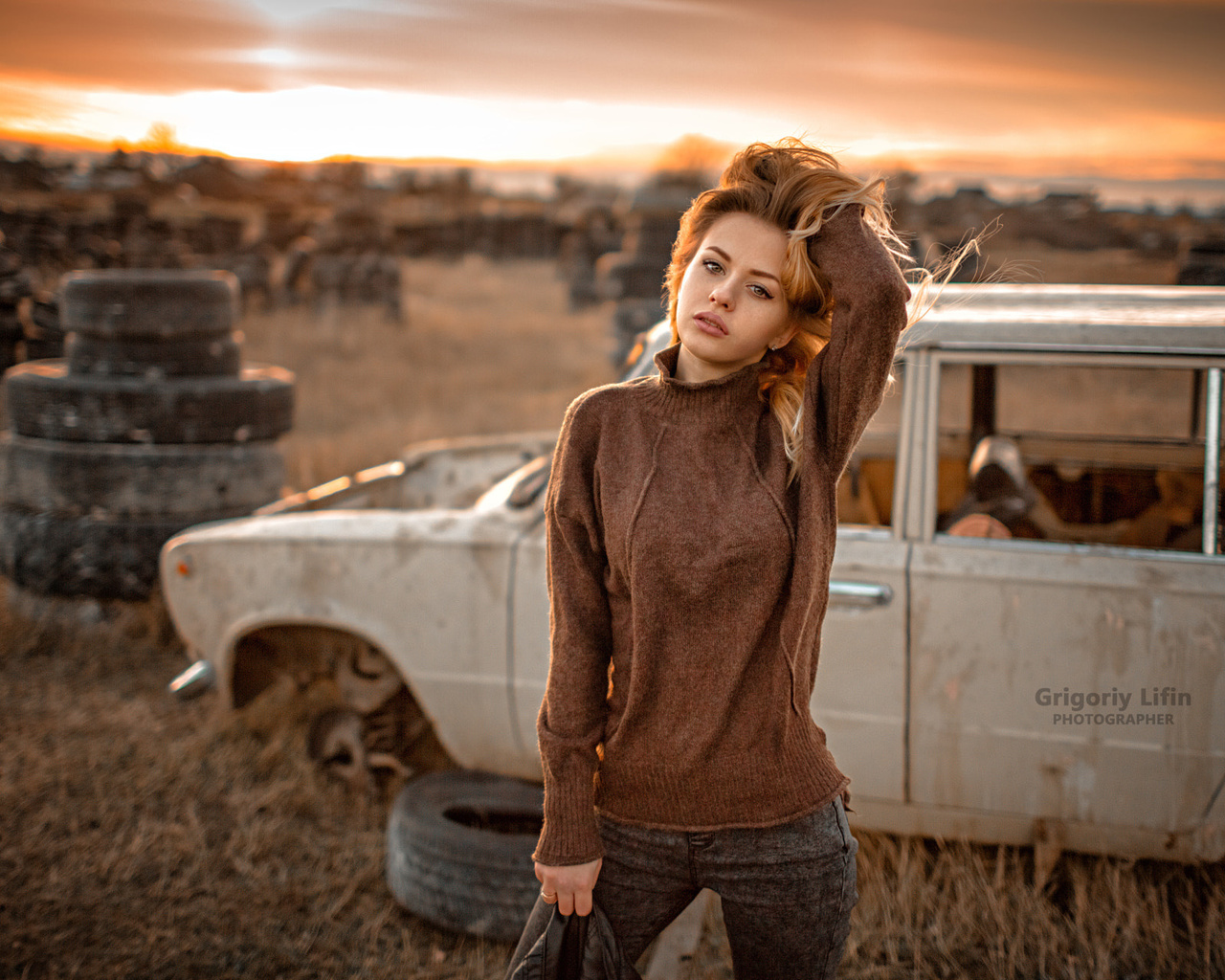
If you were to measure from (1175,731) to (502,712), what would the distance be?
1.85 metres

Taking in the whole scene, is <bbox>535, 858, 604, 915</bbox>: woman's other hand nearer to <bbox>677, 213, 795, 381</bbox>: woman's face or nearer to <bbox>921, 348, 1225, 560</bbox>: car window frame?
<bbox>677, 213, 795, 381</bbox>: woman's face

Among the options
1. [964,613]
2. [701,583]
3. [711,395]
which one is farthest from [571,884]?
[964,613]

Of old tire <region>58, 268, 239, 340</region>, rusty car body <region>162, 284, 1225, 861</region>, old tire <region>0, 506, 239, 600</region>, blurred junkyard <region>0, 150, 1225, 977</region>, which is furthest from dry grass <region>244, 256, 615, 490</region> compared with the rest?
rusty car body <region>162, 284, 1225, 861</region>

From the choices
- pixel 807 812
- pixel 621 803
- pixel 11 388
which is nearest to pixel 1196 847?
pixel 807 812

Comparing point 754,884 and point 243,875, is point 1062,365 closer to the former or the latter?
point 754,884

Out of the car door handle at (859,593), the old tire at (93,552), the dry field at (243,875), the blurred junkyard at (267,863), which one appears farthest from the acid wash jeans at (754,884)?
the old tire at (93,552)

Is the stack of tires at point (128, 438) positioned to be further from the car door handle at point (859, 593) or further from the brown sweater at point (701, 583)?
the brown sweater at point (701, 583)

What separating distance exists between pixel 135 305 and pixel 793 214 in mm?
4589

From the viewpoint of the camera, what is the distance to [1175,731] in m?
2.55

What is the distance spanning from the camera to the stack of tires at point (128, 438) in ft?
16.1

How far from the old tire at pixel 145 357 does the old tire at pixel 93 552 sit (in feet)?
2.59

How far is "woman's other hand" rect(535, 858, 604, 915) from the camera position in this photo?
146 centimetres

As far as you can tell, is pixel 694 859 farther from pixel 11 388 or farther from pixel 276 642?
pixel 11 388

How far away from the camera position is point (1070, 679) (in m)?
2.60
